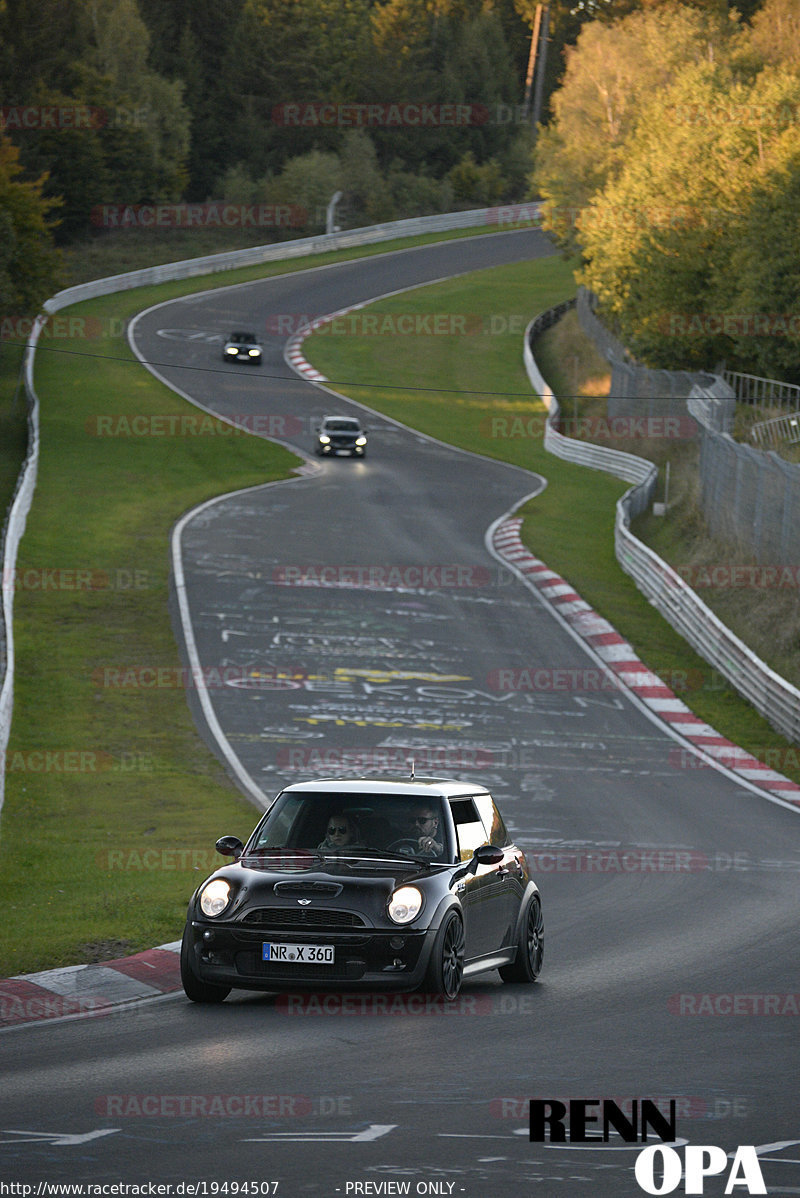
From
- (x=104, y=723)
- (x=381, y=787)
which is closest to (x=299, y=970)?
(x=381, y=787)

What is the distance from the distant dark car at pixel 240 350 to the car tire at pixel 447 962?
179 feet

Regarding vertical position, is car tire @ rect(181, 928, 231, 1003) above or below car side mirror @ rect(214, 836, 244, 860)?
below

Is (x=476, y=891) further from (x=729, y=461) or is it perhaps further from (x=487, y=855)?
(x=729, y=461)

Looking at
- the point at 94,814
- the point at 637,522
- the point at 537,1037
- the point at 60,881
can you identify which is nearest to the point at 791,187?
the point at 637,522

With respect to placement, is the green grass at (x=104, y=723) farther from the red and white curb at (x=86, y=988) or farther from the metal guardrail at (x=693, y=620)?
the metal guardrail at (x=693, y=620)

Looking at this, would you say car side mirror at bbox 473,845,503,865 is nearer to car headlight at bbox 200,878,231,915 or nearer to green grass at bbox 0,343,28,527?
car headlight at bbox 200,878,231,915

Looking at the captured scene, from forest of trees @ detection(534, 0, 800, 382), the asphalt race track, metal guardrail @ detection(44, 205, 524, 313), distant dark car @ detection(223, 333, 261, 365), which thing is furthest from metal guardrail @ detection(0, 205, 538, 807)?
forest of trees @ detection(534, 0, 800, 382)

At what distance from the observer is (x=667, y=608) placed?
112 feet

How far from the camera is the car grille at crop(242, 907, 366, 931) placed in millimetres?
10281

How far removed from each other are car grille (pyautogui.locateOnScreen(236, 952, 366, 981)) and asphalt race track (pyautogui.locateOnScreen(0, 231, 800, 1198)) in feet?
0.86

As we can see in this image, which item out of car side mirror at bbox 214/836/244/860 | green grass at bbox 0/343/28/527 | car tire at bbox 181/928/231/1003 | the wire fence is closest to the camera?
car tire at bbox 181/928/231/1003

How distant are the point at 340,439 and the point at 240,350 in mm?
15085

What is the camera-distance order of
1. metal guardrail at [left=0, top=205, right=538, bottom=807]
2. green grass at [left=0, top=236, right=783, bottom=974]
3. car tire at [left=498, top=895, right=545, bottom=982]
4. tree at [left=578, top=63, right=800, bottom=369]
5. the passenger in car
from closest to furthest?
the passenger in car, car tire at [left=498, top=895, right=545, bottom=982], green grass at [left=0, top=236, right=783, bottom=974], metal guardrail at [left=0, top=205, right=538, bottom=807], tree at [left=578, top=63, right=800, bottom=369]

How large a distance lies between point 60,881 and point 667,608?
20.6 meters
